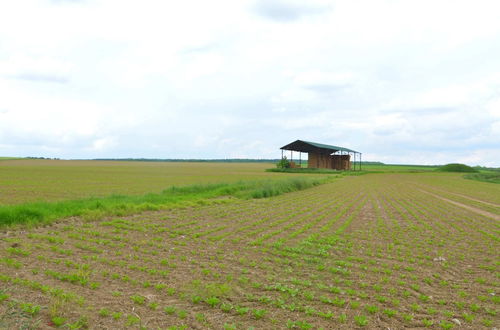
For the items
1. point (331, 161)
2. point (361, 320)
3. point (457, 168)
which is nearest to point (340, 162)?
point (331, 161)

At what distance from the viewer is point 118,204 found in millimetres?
14727

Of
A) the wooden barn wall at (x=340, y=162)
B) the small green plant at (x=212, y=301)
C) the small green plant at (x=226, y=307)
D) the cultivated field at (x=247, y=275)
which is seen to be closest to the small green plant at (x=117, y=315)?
the cultivated field at (x=247, y=275)

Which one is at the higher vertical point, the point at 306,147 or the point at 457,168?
the point at 306,147

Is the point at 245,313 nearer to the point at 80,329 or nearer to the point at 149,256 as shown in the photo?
the point at 80,329

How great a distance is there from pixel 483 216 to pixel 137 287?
15.4 meters

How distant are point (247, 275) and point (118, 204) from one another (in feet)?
30.8

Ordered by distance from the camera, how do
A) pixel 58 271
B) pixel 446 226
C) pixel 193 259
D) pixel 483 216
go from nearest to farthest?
pixel 58 271 < pixel 193 259 < pixel 446 226 < pixel 483 216

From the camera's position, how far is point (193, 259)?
26.6 feet

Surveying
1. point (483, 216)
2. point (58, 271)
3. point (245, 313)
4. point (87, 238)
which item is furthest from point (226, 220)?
point (483, 216)

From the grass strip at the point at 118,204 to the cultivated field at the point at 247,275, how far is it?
85cm

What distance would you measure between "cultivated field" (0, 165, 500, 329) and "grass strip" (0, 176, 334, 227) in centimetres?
85

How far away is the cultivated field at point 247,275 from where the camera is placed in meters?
5.17

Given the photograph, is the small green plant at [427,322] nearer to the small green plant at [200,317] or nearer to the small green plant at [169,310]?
the small green plant at [200,317]

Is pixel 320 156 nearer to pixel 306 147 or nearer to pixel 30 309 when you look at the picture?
pixel 306 147
